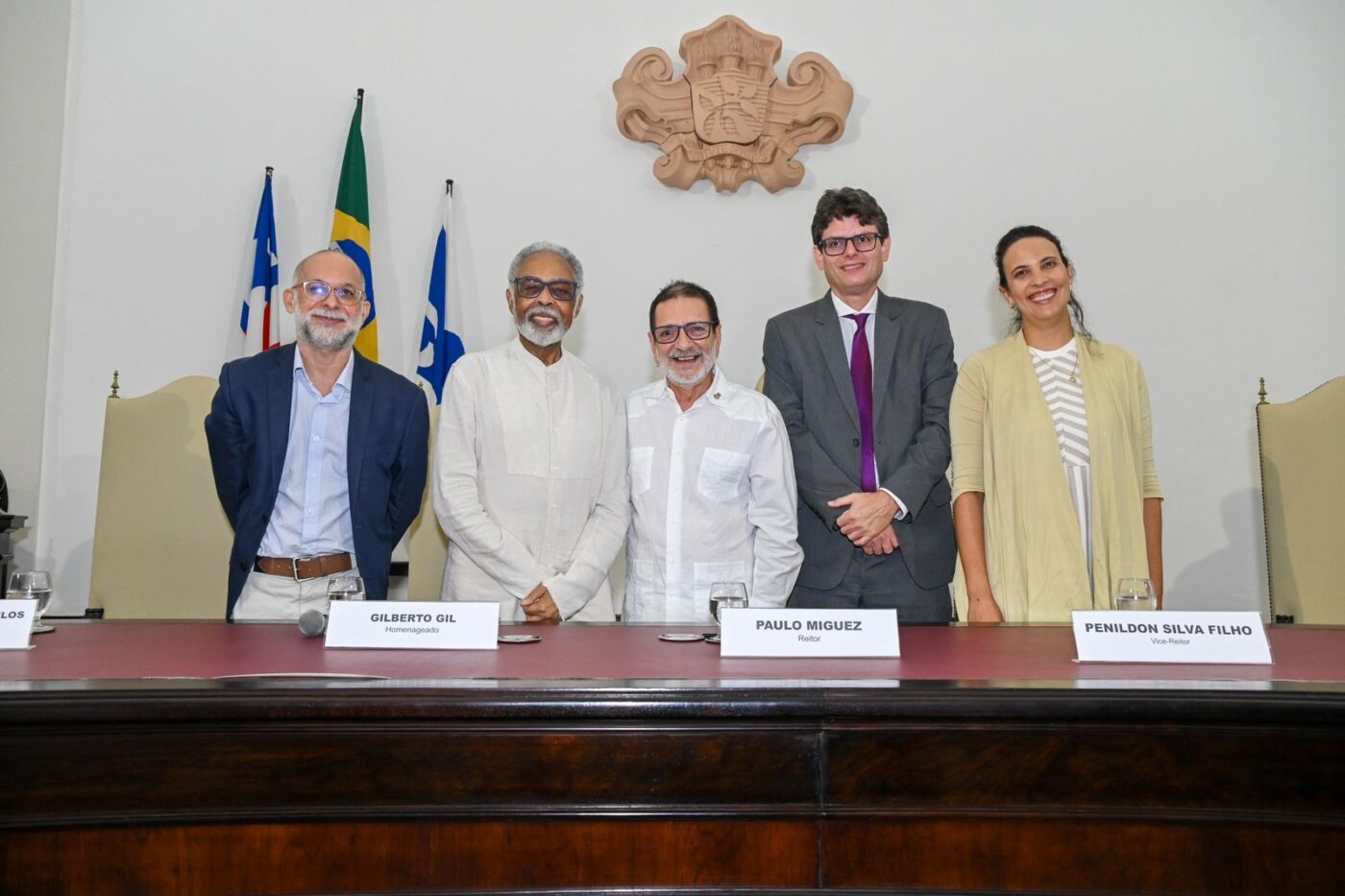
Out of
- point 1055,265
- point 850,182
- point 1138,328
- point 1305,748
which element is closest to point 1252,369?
point 1138,328

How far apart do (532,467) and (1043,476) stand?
4.40 feet

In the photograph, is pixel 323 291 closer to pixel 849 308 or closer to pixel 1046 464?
pixel 849 308

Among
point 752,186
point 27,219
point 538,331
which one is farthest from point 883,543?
point 27,219

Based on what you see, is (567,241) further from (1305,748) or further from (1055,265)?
(1305,748)

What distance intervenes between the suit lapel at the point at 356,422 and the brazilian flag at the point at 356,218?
1.62m

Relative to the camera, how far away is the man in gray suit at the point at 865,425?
9.11ft

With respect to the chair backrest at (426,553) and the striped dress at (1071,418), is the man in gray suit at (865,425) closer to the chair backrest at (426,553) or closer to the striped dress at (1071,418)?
the striped dress at (1071,418)

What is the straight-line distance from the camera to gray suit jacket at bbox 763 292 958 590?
9.20ft

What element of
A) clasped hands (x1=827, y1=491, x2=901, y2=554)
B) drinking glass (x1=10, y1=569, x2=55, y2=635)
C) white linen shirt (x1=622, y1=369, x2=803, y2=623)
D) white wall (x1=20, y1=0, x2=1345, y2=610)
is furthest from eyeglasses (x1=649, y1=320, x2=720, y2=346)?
white wall (x1=20, y1=0, x2=1345, y2=610)

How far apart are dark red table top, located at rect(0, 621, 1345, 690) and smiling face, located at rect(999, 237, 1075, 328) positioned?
110cm

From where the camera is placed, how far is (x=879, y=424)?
2.88 metres

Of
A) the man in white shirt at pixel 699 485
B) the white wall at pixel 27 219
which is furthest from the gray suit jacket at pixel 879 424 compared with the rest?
the white wall at pixel 27 219

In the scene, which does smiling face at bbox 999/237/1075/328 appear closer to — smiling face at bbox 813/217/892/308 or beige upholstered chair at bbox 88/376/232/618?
smiling face at bbox 813/217/892/308

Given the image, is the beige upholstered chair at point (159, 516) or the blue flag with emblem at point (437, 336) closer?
the beige upholstered chair at point (159, 516)
